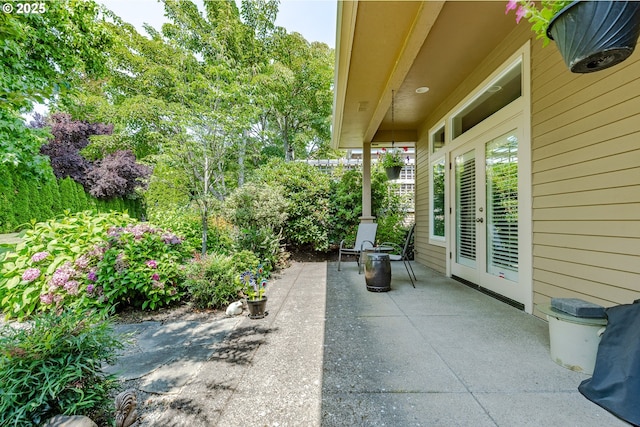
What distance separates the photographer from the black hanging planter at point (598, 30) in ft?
3.59

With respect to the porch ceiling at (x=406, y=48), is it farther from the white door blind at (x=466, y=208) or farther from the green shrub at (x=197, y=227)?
the green shrub at (x=197, y=227)

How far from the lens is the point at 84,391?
4.12 ft


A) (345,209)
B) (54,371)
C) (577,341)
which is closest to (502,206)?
(577,341)

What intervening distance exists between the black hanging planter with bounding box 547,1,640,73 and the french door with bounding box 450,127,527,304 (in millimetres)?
1856

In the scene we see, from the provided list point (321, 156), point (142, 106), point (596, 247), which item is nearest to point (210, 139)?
point (596, 247)

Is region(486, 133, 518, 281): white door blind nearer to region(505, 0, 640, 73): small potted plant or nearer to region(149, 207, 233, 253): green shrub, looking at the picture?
region(505, 0, 640, 73): small potted plant

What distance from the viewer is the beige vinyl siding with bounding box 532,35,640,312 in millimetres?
1822

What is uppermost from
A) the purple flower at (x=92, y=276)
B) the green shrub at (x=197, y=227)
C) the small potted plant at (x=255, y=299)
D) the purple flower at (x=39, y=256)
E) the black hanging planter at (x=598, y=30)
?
the black hanging planter at (x=598, y=30)

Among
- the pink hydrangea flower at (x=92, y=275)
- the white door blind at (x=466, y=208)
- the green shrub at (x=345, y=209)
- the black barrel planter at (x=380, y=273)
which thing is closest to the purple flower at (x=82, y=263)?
the pink hydrangea flower at (x=92, y=275)

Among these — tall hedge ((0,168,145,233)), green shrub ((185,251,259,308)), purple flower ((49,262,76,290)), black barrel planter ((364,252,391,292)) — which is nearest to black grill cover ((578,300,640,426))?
black barrel planter ((364,252,391,292))

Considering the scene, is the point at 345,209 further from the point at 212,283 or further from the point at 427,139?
the point at 212,283

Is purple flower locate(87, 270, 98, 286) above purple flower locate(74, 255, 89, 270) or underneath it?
underneath

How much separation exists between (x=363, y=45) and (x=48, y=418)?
3.33 metres

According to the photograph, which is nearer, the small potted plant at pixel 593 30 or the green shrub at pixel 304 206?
the small potted plant at pixel 593 30
